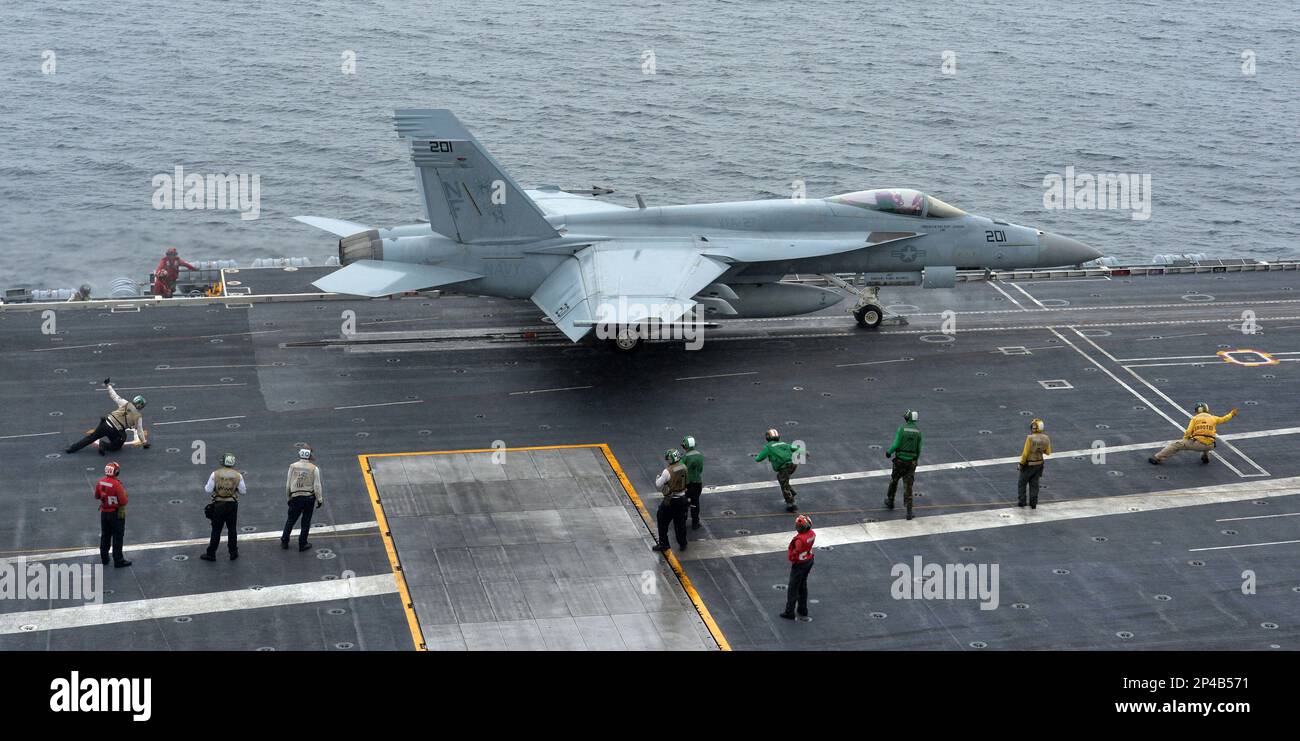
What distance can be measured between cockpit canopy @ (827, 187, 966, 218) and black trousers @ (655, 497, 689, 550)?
15404mm

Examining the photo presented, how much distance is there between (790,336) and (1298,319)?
14617mm

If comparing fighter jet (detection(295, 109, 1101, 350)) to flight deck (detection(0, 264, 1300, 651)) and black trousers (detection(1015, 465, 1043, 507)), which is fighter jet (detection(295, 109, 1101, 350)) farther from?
black trousers (detection(1015, 465, 1043, 507))

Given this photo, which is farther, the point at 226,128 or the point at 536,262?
the point at 226,128

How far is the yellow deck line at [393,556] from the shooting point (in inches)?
951

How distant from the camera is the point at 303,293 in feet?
140

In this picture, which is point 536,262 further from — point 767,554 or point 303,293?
point 767,554

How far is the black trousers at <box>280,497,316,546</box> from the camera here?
26344 millimetres

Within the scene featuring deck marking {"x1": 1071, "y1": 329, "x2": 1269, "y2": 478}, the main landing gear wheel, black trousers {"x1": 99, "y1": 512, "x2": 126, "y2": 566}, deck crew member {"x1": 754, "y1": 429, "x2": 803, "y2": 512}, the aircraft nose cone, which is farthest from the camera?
the aircraft nose cone

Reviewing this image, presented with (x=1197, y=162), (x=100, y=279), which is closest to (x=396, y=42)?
(x=100, y=279)

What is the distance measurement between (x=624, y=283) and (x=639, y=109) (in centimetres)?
4901

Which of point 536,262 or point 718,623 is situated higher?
point 536,262

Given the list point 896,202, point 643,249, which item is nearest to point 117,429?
point 643,249

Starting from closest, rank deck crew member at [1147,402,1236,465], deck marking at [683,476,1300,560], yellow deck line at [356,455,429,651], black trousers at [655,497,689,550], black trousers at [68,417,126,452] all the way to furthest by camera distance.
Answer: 1. yellow deck line at [356,455,429,651]
2. black trousers at [655,497,689,550]
3. deck marking at [683,476,1300,560]
4. black trousers at [68,417,126,452]
5. deck crew member at [1147,402,1236,465]

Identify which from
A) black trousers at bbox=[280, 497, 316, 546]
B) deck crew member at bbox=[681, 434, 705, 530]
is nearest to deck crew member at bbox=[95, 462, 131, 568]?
black trousers at bbox=[280, 497, 316, 546]
